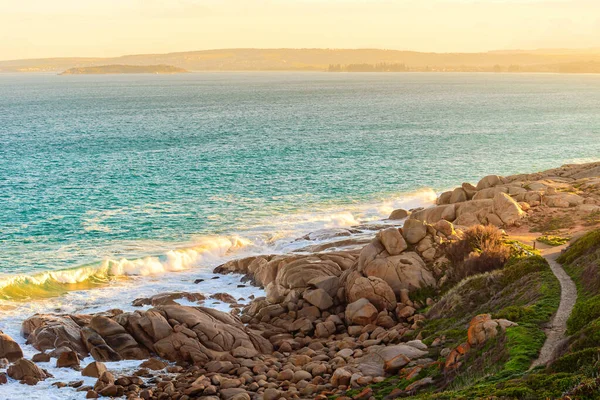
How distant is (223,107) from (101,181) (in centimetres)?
9444

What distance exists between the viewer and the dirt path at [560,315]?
20353 mm

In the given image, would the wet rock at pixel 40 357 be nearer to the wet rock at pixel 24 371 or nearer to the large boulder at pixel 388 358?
the wet rock at pixel 24 371

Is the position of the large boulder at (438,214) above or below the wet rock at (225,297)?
above

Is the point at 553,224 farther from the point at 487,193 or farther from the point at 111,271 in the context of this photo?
the point at 111,271

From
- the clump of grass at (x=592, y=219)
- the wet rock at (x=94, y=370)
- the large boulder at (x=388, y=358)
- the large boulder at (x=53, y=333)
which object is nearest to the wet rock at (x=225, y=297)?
the large boulder at (x=53, y=333)

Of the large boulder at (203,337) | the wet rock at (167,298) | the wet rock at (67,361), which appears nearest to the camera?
the wet rock at (67,361)

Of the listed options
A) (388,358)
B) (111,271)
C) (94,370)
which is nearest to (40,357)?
(94,370)

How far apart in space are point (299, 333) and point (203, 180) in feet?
130

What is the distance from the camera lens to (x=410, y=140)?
9881 centimetres

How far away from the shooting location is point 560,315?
2370 centimetres

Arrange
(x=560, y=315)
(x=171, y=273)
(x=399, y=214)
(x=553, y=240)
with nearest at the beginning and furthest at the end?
(x=560, y=315)
(x=553, y=240)
(x=171, y=273)
(x=399, y=214)

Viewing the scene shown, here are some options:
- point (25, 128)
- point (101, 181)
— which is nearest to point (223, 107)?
point (25, 128)

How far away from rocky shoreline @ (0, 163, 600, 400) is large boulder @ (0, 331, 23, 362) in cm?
4

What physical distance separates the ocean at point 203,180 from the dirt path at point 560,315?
17.2 m
